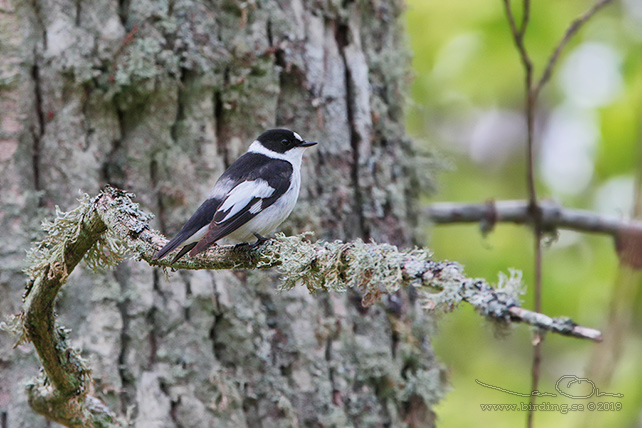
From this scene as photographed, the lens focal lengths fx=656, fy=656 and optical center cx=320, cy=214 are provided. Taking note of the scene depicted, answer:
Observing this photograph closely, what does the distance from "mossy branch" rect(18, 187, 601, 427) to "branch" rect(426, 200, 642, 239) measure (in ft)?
7.29

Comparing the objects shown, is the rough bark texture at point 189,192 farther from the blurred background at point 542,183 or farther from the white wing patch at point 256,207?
the blurred background at point 542,183

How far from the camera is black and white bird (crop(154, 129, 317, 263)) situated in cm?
289

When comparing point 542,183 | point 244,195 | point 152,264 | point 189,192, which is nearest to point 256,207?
point 244,195

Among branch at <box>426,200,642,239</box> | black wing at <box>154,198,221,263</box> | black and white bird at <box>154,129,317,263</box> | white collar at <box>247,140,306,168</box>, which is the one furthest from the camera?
branch at <box>426,200,642,239</box>

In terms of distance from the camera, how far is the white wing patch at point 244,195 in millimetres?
3012

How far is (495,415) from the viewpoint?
5.89 m

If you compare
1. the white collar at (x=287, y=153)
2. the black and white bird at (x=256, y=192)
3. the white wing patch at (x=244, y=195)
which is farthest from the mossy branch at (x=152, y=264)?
the white collar at (x=287, y=153)

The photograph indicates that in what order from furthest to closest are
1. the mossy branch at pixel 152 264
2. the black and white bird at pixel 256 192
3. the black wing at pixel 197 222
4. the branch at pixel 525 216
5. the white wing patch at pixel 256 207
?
the branch at pixel 525 216 < the white wing patch at pixel 256 207 < the black and white bird at pixel 256 192 < the black wing at pixel 197 222 < the mossy branch at pixel 152 264

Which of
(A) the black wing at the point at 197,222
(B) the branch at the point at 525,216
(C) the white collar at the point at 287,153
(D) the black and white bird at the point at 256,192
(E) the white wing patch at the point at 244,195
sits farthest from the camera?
(B) the branch at the point at 525,216

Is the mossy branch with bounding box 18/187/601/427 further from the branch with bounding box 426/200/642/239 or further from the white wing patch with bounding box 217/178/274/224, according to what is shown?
the branch with bounding box 426/200/642/239

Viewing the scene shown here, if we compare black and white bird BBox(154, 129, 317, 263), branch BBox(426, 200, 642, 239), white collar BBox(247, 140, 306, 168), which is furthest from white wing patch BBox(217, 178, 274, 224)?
branch BBox(426, 200, 642, 239)

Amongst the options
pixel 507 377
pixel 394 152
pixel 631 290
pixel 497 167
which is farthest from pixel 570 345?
pixel 631 290

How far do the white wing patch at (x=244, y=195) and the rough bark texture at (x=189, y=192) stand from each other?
7.5 inches

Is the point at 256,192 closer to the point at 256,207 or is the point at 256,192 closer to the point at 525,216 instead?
the point at 256,207
